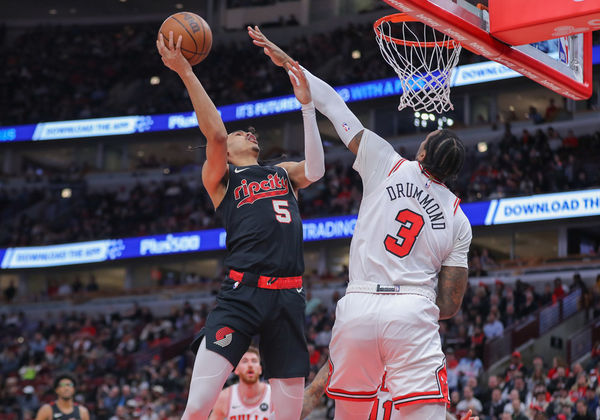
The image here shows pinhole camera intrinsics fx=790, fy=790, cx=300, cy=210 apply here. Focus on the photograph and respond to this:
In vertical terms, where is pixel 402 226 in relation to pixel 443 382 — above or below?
above

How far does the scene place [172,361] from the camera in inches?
784

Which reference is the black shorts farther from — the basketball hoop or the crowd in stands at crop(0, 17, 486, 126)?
the crowd in stands at crop(0, 17, 486, 126)

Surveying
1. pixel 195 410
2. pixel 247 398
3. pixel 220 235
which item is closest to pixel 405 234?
pixel 195 410

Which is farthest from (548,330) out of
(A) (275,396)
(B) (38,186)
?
(B) (38,186)

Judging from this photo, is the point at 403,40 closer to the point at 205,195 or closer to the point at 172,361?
the point at 172,361

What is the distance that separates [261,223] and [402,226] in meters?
0.93

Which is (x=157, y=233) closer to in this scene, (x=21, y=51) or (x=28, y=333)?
(x=28, y=333)

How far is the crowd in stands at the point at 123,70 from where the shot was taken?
31109 millimetres

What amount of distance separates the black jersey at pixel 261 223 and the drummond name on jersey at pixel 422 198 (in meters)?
0.77

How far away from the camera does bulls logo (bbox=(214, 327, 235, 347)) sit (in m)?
4.65

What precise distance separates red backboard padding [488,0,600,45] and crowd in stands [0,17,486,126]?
2307 centimetres

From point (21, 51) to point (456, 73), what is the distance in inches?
848

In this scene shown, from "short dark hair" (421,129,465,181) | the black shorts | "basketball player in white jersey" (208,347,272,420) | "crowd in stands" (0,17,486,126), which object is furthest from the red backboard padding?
"crowd in stands" (0,17,486,126)

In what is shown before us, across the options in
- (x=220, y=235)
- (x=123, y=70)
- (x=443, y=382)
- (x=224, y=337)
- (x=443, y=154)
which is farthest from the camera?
(x=123, y=70)
